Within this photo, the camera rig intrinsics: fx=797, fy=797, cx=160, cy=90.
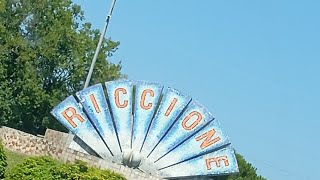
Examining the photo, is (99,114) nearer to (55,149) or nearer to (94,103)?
(94,103)

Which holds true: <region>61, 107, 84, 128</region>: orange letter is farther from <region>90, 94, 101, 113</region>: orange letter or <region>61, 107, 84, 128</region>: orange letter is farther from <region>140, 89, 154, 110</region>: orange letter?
<region>140, 89, 154, 110</region>: orange letter

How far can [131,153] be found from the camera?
76.2 ft

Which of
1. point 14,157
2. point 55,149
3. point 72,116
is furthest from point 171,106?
point 14,157

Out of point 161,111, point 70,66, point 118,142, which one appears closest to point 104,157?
point 118,142

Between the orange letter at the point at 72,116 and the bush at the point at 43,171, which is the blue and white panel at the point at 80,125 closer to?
the orange letter at the point at 72,116

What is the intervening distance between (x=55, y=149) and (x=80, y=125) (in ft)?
3.61

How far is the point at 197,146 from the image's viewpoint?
23.4 meters

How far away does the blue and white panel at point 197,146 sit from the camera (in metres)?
23.3

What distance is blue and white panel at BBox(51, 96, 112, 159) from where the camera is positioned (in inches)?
930

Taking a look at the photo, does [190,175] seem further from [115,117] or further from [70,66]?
[70,66]

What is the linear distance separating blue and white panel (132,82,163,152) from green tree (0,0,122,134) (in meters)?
18.9

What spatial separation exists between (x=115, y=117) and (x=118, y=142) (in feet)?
2.47

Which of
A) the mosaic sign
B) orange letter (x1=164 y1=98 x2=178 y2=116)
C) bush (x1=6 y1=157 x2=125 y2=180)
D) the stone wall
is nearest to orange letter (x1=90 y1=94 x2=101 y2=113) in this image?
the mosaic sign

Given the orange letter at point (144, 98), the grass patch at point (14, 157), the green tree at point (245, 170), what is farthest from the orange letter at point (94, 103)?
the green tree at point (245, 170)
